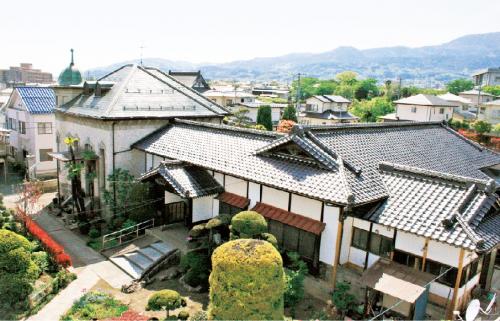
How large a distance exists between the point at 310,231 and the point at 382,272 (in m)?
3.22

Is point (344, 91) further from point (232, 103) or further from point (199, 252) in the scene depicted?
point (199, 252)

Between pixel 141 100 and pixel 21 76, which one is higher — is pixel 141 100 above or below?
below

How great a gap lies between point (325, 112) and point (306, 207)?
196 feet

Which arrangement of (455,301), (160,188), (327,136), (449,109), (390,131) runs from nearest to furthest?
(455,301) < (327,136) < (160,188) < (390,131) < (449,109)

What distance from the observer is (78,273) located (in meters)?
19.3

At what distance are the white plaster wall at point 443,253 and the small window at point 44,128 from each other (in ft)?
122

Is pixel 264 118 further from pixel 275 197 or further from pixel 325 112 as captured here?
pixel 275 197

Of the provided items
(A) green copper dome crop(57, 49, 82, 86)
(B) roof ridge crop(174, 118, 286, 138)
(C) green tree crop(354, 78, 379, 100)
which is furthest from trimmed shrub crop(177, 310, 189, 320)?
(C) green tree crop(354, 78, 379, 100)

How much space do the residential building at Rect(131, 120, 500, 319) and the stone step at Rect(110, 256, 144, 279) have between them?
371 cm

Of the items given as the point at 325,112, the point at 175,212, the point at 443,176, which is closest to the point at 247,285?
the point at 443,176

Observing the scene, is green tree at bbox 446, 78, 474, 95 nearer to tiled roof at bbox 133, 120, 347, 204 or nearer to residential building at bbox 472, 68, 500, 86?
Answer: residential building at bbox 472, 68, 500, 86

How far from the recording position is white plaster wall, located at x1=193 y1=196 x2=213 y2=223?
21.7 m

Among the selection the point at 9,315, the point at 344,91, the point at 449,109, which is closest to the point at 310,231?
the point at 9,315

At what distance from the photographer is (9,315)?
15875 millimetres
